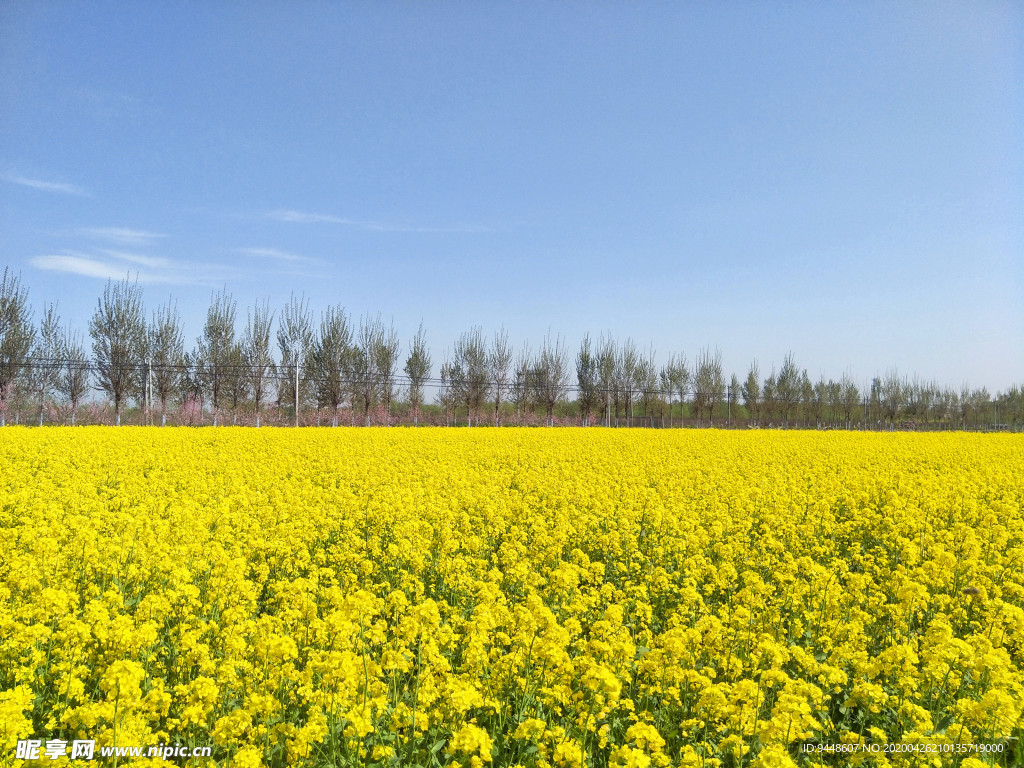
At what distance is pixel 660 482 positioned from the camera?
436 inches

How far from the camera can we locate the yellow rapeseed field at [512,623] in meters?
3.10

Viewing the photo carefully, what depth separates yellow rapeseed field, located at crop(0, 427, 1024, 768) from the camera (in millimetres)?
3100

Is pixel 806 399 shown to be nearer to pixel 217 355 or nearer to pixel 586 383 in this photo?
pixel 586 383

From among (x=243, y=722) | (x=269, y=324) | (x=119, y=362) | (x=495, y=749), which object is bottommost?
(x=495, y=749)

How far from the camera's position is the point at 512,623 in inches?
163

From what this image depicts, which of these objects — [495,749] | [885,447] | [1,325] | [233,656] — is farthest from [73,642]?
[1,325]

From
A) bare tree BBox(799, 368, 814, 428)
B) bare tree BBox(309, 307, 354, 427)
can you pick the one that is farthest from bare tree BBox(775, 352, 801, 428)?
bare tree BBox(309, 307, 354, 427)

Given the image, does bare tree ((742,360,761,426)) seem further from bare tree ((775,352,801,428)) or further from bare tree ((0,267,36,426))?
bare tree ((0,267,36,426))

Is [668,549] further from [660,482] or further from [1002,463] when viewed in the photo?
[1002,463]

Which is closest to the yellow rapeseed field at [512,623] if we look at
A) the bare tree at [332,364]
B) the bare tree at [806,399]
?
the bare tree at [332,364]

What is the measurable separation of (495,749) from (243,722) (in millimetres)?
1225

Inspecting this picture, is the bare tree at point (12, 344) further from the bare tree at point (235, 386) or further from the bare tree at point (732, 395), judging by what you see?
the bare tree at point (732, 395)

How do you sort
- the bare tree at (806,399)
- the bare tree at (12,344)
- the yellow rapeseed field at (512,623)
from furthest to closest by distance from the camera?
the bare tree at (806,399)
the bare tree at (12,344)
the yellow rapeseed field at (512,623)

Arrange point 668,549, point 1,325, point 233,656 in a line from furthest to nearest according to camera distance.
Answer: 1. point 1,325
2. point 668,549
3. point 233,656
